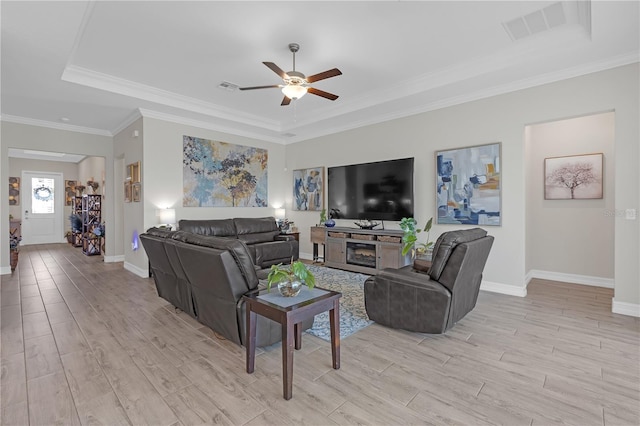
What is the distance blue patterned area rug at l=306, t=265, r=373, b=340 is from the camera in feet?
10.3

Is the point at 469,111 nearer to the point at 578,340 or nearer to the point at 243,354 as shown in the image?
the point at 578,340

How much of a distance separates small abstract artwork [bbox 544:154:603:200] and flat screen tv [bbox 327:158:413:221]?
2311 millimetres

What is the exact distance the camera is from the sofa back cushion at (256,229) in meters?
6.28

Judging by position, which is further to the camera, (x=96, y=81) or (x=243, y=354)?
(x=96, y=81)

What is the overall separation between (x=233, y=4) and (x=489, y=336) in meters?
3.94

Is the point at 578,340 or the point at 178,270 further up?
the point at 178,270

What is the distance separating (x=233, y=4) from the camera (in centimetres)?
288

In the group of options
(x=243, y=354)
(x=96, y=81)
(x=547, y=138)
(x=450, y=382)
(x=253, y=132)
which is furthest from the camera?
(x=253, y=132)

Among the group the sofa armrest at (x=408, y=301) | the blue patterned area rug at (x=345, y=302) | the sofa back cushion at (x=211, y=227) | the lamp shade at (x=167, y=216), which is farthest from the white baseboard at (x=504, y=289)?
the lamp shade at (x=167, y=216)

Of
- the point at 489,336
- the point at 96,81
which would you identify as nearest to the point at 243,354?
the point at 489,336


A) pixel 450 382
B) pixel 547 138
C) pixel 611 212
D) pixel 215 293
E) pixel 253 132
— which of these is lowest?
pixel 450 382

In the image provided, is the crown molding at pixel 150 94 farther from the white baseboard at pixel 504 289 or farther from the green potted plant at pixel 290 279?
the white baseboard at pixel 504 289

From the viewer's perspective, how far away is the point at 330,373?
7.71 feet

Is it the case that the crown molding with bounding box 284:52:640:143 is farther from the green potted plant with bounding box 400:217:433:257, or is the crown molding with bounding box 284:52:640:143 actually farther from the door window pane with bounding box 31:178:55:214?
the door window pane with bounding box 31:178:55:214
